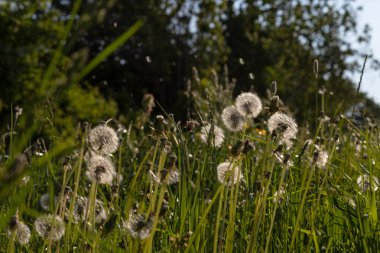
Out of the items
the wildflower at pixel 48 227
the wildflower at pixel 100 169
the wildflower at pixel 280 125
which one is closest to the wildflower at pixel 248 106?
the wildflower at pixel 280 125

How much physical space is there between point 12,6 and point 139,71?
12.4 meters

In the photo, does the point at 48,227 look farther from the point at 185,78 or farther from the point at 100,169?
the point at 185,78

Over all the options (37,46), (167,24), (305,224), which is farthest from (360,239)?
(167,24)

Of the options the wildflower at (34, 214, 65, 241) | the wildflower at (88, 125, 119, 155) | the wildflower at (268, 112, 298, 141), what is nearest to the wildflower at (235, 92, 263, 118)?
the wildflower at (268, 112, 298, 141)

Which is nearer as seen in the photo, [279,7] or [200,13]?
[200,13]

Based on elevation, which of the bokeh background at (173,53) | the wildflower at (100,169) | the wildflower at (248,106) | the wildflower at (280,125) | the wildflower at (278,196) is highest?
the bokeh background at (173,53)

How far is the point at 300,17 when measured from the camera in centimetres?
2830

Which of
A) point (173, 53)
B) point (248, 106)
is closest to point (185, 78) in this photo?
point (173, 53)

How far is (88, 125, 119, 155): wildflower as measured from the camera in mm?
1819

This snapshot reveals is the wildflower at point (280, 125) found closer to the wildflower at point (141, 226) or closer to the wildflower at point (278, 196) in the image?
the wildflower at point (278, 196)

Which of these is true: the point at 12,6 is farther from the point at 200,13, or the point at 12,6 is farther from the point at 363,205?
the point at 200,13

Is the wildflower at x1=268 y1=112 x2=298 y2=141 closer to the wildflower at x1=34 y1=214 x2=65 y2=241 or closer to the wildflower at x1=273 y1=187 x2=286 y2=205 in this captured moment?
the wildflower at x1=273 y1=187 x2=286 y2=205

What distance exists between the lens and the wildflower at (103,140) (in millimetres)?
1819

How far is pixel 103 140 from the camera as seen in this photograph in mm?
1830
